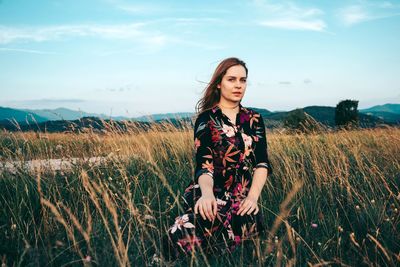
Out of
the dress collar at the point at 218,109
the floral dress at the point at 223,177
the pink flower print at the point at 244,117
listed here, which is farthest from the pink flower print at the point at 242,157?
the dress collar at the point at 218,109

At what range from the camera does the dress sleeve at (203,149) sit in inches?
87.3

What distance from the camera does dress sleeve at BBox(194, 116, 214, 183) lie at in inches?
87.3

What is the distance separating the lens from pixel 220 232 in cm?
221

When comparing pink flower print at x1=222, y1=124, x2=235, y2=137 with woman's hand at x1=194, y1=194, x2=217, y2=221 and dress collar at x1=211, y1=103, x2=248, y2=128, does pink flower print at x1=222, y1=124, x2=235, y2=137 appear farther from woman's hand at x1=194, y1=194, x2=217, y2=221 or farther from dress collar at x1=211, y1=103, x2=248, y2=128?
woman's hand at x1=194, y1=194, x2=217, y2=221

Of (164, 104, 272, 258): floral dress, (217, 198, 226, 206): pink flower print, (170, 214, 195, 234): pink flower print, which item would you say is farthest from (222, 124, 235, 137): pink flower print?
(170, 214, 195, 234): pink flower print

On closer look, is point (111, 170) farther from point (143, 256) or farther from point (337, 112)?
point (337, 112)

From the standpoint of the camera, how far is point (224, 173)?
236cm

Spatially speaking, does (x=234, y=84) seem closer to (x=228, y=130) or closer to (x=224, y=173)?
(x=228, y=130)

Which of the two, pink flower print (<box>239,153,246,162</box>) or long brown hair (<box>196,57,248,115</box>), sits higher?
long brown hair (<box>196,57,248,115</box>)

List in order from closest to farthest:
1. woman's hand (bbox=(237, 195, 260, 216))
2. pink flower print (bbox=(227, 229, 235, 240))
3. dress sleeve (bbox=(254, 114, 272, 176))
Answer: woman's hand (bbox=(237, 195, 260, 216)), pink flower print (bbox=(227, 229, 235, 240)), dress sleeve (bbox=(254, 114, 272, 176))

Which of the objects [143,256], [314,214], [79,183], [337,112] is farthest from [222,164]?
[337,112]

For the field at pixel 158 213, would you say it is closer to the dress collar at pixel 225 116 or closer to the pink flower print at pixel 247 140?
the pink flower print at pixel 247 140

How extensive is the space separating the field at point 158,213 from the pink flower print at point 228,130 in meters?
0.57

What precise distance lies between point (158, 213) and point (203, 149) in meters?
0.97
